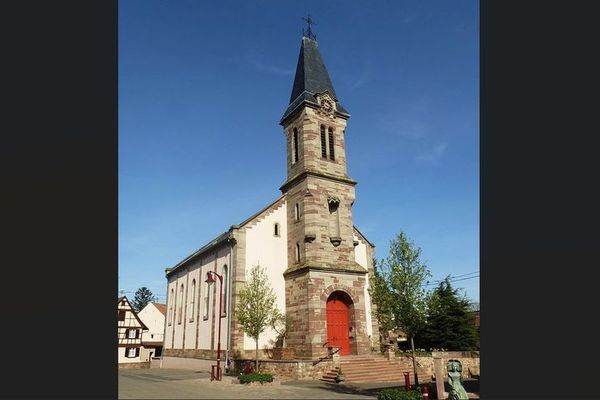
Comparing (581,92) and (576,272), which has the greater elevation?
(581,92)

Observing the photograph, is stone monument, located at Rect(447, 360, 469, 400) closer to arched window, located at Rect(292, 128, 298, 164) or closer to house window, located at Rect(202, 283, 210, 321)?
arched window, located at Rect(292, 128, 298, 164)

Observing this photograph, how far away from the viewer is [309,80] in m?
30.5

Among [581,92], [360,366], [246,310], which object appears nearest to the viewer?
[581,92]

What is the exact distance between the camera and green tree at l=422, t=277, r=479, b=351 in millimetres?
29703

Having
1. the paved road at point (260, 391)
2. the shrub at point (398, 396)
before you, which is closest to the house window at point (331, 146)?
the paved road at point (260, 391)

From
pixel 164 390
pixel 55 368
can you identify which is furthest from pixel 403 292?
pixel 55 368

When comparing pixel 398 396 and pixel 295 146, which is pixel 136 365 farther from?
pixel 398 396

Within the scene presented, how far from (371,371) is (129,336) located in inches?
1303

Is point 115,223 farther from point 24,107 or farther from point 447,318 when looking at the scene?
point 447,318

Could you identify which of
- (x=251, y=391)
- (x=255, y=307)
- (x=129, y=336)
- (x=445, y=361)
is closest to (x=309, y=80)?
(x=255, y=307)

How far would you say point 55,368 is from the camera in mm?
3633

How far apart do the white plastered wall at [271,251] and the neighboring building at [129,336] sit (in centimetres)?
2476

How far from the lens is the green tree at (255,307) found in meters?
23.8

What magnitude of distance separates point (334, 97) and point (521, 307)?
2762 centimetres
